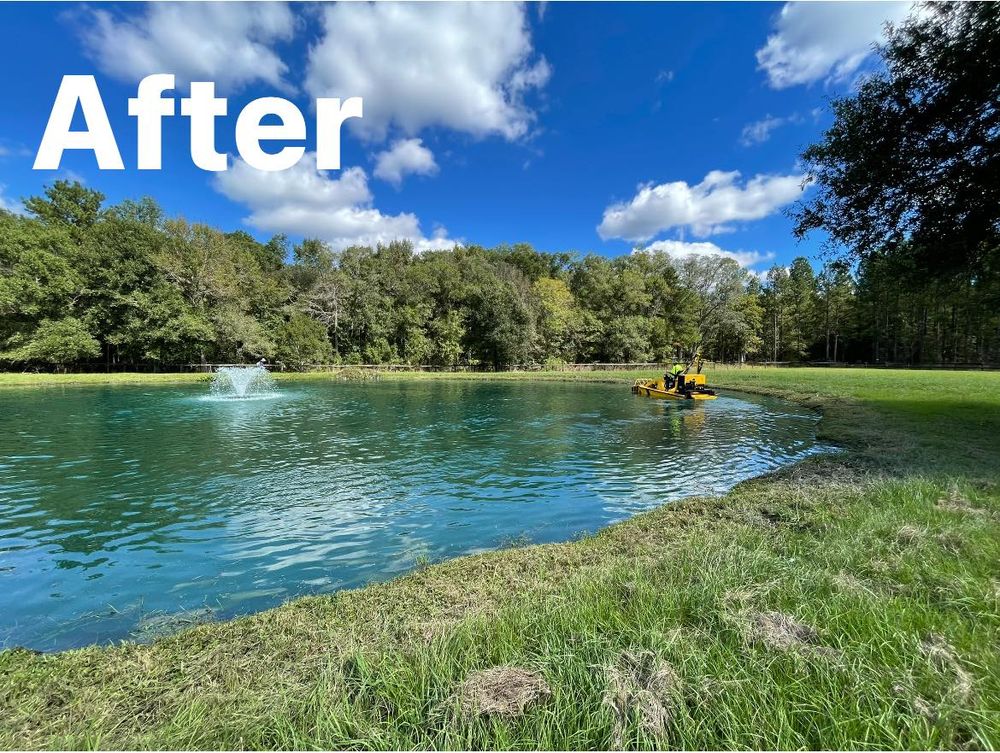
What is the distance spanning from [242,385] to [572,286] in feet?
206

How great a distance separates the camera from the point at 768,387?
35.2m

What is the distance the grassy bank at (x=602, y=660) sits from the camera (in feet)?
9.18

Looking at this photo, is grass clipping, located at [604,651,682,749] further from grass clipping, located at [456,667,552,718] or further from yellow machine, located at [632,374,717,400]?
yellow machine, located at [632,374,717,400]

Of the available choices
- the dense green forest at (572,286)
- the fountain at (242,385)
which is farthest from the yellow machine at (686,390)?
the fountain at (242,385)

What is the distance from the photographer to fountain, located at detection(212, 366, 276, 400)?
34.4m

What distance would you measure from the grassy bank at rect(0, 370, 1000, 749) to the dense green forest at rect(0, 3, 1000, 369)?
1263cm

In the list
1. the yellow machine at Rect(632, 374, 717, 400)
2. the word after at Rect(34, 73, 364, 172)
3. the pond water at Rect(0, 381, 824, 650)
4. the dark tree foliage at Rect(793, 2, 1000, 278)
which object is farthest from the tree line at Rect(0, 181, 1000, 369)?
the word after at Rect(34, 73, 364, 172)

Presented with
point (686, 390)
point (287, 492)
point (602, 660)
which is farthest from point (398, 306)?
point (602, 660)

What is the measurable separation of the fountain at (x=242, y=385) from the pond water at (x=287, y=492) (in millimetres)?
10716

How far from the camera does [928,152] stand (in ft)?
44.3

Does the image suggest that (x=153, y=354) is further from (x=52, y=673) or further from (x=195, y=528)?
(x=52, y=673)

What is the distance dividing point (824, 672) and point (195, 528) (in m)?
9.68

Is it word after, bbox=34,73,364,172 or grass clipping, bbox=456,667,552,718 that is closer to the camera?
grass clipping, bbox=456,667,552,718

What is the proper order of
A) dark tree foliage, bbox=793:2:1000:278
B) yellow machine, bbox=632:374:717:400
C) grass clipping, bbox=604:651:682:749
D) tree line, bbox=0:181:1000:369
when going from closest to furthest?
grass clipping, bbox=604:651:682:749
dark tree foliage, bbox=793:2:1000:278
yellow machine, bbox=632:374:717:400
tree line, bbox=0:181:1000:369
